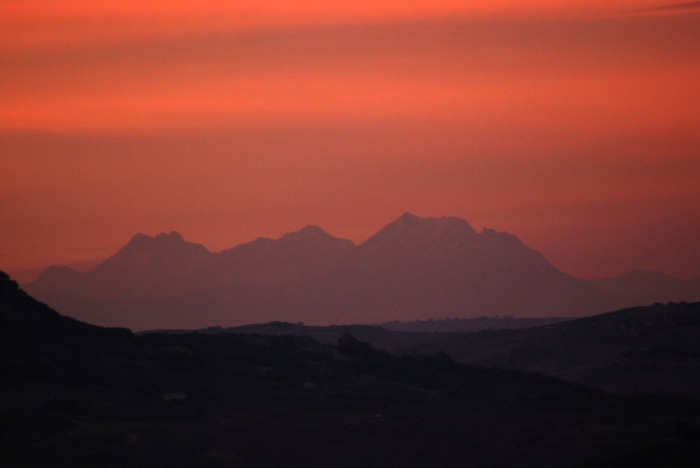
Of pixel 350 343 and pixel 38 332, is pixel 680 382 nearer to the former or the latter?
pixel 350 343

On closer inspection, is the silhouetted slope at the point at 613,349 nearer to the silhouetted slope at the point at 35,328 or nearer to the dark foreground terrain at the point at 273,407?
the dark foreground terrain at the point at 273,407

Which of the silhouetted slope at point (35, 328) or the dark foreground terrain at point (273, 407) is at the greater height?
the silhouetted slope at point (35, 328)

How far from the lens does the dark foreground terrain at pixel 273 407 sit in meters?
81.2

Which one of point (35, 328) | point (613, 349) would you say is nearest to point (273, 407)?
point (35, 328)

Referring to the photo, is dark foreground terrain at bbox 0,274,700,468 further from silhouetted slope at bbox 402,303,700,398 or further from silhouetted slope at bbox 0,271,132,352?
silhouetted slope at bbox 402,303,700,398

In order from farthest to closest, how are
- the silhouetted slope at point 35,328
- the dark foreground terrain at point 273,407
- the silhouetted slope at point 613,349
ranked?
the silhouetted slope at point 613,349 → the silhouetted slope at point 35,328 → the dark foreground terrain at point 273,407

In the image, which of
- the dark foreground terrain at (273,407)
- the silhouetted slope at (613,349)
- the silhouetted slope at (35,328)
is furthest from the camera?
the silhouetted slope at (613,349)

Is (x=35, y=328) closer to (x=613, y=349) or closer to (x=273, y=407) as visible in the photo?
(x=273, y=407)

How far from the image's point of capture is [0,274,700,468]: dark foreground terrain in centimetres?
8119

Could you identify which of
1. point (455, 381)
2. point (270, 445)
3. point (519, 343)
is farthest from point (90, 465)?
point (519, 343)

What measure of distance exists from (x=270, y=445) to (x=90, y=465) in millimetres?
16388

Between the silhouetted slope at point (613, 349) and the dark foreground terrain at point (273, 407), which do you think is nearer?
the dark foreground terrain at point (273, 407)

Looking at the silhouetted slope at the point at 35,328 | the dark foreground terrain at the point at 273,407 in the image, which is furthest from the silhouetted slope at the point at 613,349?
the silhouetted slope at the point at 35,328

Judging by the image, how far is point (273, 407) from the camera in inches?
3991
